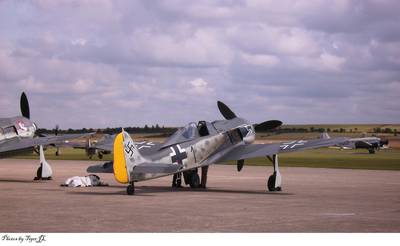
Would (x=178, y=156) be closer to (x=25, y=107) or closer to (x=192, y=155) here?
(x=192, y=155)

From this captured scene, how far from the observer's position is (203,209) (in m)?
17.9

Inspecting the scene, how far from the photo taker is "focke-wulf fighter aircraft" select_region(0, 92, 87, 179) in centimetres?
3031

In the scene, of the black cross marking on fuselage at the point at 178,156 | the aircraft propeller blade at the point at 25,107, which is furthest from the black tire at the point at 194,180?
the aircraft propeller blade at the point at 25,107

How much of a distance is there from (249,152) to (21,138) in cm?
1118

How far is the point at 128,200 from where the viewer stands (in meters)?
20.4

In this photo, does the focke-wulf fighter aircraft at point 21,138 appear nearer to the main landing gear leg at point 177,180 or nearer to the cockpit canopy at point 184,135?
the main landing gear leg at point 177,180

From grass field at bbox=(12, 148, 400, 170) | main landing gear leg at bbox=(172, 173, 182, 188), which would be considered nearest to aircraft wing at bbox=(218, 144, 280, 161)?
main landing gear leg at bbox=(172, 173, 182, 188)

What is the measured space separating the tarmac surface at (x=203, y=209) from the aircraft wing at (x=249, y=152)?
119 cm


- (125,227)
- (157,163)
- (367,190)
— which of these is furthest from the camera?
(367,190)

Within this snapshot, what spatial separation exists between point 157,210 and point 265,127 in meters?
11.4

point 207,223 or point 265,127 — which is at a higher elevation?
point 265,127

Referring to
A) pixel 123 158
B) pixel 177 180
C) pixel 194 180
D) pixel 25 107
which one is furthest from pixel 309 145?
pixel 25 107
